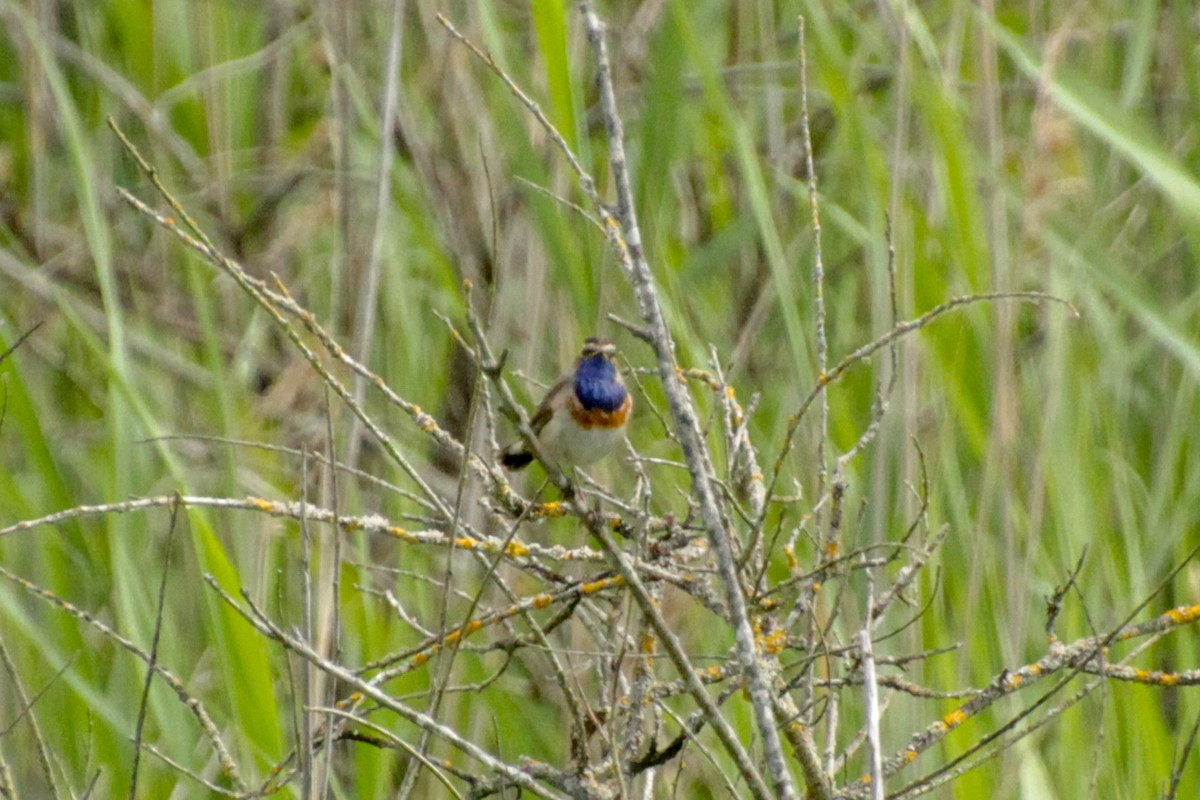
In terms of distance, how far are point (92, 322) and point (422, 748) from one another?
322 cm

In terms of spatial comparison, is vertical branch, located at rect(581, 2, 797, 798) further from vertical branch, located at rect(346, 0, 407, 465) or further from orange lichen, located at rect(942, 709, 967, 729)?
vertical branch, located at rect(346, 0, 407, 465)

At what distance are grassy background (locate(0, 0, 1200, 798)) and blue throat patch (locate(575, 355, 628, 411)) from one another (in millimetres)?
67

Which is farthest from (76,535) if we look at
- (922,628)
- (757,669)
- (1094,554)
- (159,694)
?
(757,669)

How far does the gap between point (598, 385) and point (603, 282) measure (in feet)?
2.51

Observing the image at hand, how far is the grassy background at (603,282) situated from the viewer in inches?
129

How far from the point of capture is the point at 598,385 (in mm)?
3572

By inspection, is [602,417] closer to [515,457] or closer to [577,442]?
[577,442]

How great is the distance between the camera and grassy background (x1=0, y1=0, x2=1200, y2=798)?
3285 millimetres

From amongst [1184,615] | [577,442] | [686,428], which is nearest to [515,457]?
[577,442]

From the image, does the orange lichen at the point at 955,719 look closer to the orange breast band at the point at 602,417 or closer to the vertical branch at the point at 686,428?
the vertical branch at the point at 686,428

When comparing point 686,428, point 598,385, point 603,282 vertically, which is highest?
point 598,385

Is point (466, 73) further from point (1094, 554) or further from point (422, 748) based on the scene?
point (422, 748)

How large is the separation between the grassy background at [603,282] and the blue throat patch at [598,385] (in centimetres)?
7

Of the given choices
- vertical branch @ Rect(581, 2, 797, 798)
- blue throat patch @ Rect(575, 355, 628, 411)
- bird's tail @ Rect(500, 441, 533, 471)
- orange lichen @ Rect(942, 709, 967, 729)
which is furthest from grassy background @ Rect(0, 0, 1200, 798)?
vertical branch @ Rect(581, 2, 797, 798)
